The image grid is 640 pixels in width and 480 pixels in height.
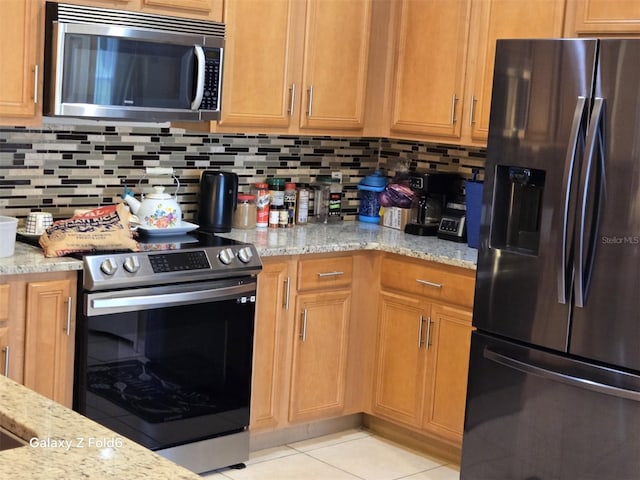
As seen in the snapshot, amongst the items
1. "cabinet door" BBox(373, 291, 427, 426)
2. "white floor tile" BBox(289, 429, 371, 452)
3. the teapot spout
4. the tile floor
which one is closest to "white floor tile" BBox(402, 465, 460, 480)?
the tile floor

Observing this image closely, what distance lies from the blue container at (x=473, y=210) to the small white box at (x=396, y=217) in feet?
1.46

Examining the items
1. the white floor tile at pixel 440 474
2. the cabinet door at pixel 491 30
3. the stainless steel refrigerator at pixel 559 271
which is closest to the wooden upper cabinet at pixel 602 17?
the cabinet door at pixel 491 30

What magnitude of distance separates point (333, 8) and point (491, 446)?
201 cm

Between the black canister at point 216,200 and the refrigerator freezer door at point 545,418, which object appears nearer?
the refrigerator freezer door at point 545,418

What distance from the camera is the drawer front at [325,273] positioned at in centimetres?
403

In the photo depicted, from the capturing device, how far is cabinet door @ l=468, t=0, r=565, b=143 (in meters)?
3.86

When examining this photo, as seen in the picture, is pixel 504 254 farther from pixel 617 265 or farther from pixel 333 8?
pixel 333 8

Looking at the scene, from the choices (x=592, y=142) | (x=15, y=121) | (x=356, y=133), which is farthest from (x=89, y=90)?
(x=592, y=142)

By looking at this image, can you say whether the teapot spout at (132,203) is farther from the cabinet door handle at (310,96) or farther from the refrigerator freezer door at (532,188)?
the refrigerator freezer door at (532,188)

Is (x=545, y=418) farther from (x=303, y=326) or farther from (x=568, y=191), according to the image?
(x=303, y=326)

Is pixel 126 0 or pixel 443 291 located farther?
pixel 443 291

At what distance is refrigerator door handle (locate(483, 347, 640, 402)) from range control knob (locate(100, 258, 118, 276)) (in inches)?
54.5

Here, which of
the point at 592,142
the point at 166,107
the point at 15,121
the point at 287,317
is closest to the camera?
the point at 592,142

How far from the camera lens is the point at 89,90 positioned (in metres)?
3.52
